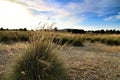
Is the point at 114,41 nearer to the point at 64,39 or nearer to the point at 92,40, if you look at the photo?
the point at 92,40

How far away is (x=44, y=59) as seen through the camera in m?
4.52

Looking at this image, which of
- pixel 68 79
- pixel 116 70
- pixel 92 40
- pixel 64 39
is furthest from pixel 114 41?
pixel 68 79

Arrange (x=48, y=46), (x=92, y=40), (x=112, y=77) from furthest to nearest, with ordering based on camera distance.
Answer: (x=92, y=40)
(x=112, y=77)
(x=48, y=46)

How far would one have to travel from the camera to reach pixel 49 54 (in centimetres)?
462

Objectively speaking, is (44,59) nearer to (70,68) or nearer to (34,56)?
(34,56)

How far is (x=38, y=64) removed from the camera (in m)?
4.43

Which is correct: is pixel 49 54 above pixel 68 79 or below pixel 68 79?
above

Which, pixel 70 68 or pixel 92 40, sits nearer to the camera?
pixel 70 68

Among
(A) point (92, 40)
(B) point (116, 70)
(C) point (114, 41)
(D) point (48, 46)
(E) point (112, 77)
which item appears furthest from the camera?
(A) point (92, 40)

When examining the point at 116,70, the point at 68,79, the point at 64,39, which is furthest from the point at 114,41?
the point at 68,79

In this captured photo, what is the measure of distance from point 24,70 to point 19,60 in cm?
23

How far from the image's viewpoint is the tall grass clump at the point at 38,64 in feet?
14.4

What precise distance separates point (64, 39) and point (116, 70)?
7.75 metres

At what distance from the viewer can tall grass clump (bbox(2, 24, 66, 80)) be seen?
4388 millimetres
